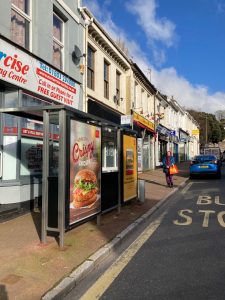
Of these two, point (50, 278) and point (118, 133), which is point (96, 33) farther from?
point (50, 278)

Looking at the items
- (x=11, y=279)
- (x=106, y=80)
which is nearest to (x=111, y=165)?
(x=11, y=279)

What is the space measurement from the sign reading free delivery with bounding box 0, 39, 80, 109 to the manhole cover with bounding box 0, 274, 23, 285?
533 cm

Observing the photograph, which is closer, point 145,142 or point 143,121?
point 143,121

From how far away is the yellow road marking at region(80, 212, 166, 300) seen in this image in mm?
4520

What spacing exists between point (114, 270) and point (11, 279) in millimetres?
1484

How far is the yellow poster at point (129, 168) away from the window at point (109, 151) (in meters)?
0.52

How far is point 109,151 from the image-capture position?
30.2ft

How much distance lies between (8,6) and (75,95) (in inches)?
180

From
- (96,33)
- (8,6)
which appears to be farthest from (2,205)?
(96,33)

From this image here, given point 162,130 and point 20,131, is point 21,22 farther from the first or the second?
point 162,130

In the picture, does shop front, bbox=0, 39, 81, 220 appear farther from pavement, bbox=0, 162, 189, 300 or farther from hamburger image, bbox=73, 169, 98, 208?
hamburger image, bbox=73, 169, 98, 208

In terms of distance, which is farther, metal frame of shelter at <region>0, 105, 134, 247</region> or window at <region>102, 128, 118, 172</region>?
window at <region>102, 128, 118, 172</region>

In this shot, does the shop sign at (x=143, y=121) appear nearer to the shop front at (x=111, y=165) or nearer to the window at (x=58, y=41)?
the window at (x=58, y=41)

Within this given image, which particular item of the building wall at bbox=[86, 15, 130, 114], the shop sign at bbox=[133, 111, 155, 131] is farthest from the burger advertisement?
the shop sign at bbox=[133, 111, 155, 131]
